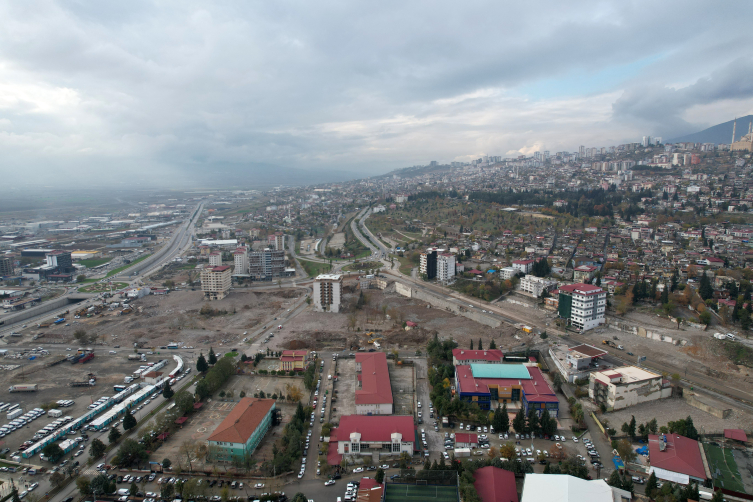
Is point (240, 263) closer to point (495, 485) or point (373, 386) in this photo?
point (373, 386)

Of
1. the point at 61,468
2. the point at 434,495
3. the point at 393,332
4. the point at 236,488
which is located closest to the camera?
the point at 434,495

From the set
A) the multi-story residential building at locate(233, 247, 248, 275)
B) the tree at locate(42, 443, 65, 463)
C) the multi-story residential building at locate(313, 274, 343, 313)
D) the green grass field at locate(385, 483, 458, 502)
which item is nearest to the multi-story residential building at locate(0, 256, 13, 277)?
Result: the multi-story residential building at locate(233, 247, 248, 275)

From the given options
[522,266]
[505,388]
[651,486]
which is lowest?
[651,486]

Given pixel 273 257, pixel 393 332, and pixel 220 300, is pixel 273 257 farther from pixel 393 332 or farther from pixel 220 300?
pixel 393 332

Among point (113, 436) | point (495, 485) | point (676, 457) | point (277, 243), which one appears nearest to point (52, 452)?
point (113, 436)

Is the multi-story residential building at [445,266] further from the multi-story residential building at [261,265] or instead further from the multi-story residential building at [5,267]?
the multi-story residential building at [5,267]

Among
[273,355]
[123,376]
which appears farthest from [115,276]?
[273,355]

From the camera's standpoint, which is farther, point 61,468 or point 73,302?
point 73,302

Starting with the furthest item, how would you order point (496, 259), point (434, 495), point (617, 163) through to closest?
point (617, 163) → point (496, 259) → point (434, 495)
